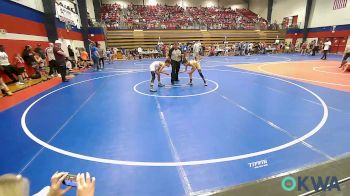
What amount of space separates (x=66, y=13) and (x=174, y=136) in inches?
631

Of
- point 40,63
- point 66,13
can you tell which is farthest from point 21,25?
point 66,13

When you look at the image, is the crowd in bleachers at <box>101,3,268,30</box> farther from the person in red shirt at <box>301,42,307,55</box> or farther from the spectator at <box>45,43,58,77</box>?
the spectator at <box>45,43,58,77</box>

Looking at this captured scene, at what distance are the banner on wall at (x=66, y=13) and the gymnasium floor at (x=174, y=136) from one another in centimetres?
994

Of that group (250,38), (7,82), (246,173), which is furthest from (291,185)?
(250,38)

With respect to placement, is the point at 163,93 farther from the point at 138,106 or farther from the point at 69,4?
the point at 69,4

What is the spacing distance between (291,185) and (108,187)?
2.29m

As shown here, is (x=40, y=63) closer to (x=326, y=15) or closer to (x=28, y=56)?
(x=28, y=56)

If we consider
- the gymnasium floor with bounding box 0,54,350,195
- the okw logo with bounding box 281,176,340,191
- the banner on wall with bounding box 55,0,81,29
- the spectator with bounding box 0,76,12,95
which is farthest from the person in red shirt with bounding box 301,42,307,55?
the spectator with bounding box 0,76,12,95

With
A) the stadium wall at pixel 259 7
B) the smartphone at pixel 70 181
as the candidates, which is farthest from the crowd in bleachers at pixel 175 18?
the smartphone at pixel 70 181

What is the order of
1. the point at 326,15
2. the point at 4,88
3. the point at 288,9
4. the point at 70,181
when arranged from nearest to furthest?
the point at 70,181
the point at 4,88
the point at 326,15
the point at 288,9

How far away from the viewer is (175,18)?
29.6 meters

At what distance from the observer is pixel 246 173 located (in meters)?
3.07

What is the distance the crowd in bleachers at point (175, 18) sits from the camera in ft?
87.8

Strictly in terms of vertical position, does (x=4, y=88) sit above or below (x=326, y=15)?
below
